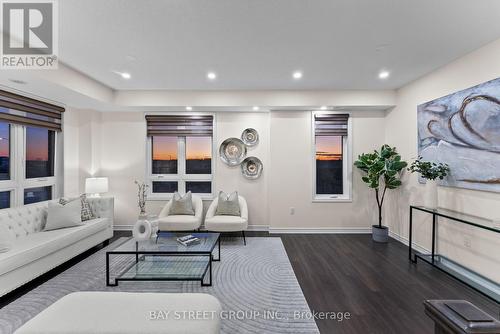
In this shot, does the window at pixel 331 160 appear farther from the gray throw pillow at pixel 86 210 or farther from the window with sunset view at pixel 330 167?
the gray throw pillow at pixel 86 210

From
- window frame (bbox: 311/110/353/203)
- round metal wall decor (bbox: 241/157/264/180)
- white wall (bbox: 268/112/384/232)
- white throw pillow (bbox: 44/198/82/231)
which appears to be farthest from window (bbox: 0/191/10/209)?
window frame (bbox: 311/110/353/203)

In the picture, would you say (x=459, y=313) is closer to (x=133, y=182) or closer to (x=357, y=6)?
(x=357, y=6)

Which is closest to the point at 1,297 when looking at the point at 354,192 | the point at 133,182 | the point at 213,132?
the point at 133,182

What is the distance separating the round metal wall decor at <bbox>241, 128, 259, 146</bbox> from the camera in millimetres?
4957

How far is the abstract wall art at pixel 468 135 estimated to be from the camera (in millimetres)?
2646

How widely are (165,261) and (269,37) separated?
2.96 metres

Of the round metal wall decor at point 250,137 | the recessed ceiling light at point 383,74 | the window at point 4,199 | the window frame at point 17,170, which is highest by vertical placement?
the recessed ceiling light at point 383,74

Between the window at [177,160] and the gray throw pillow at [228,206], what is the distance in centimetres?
64

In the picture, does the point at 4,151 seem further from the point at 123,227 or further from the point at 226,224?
the point at 226,224

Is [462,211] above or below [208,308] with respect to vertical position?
above

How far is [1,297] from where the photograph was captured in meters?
2.44

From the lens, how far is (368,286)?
9.00ft

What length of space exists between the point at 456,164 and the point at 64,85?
5471mm

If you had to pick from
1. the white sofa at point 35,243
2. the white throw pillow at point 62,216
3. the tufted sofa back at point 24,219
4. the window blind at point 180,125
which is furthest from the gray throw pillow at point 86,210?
the window blind at point 180,125
